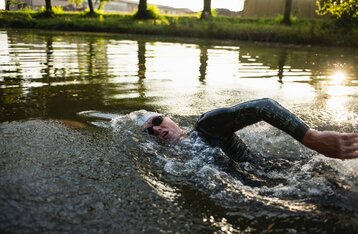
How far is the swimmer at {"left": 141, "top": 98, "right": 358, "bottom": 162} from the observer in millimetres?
2916

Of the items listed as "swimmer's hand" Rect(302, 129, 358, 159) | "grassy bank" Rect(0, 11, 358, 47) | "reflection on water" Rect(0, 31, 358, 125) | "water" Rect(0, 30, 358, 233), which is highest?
"grassy bank" Rect(0, 11, 358, 47)

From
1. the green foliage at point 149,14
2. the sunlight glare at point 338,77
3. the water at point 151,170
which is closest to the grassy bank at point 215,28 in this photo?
the green foliage at point 149,14

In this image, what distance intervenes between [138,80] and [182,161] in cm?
475

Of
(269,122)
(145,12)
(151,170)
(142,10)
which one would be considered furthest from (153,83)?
(145,12)

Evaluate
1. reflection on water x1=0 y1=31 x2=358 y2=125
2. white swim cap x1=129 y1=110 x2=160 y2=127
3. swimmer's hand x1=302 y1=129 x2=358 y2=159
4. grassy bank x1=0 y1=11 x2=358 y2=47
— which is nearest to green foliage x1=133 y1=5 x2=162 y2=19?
grassy bank x1=0 y1=11 x2=358 y2=47

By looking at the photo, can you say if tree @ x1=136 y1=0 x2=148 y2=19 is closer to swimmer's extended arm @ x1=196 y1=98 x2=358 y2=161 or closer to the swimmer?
Answer: the swimmer

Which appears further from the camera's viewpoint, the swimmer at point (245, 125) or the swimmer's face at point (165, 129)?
the swimmer's face at point (165, 129)

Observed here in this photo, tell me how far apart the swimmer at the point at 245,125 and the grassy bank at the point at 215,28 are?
19246 mm

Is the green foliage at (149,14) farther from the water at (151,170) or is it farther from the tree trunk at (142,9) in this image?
the water at (151,170)

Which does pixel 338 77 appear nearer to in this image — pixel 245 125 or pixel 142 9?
pixel 245 125

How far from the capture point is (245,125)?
3.55 m

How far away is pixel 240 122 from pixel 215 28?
20806 millimetres

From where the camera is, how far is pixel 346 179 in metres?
3.41

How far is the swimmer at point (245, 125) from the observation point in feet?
9.57
